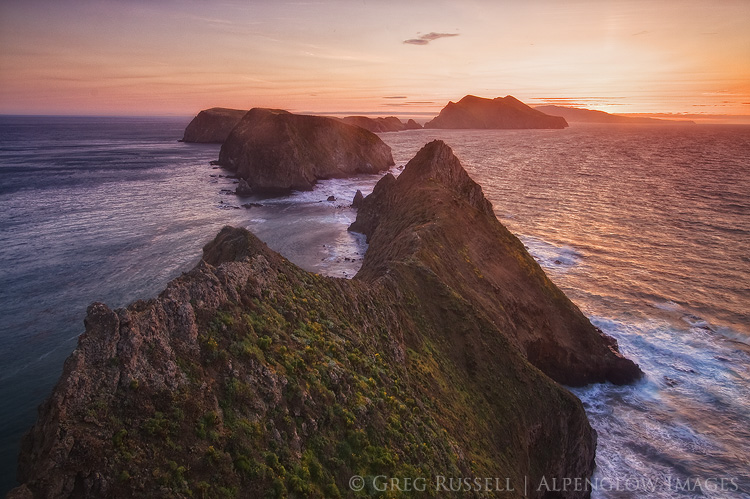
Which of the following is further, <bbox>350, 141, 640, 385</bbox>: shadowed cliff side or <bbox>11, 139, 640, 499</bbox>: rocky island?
<bbox>350, 141, 640, 385</bbox>: shadowed cliff side

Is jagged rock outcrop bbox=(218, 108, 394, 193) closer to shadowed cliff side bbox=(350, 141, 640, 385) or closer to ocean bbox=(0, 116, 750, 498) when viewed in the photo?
ocean bbox=(0, 116, 750, 498)

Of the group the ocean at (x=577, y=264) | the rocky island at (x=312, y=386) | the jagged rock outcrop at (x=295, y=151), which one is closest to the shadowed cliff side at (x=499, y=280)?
the rocky island at (x=312, y=386)

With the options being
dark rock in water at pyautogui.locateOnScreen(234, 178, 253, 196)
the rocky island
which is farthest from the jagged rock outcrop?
the rocky island

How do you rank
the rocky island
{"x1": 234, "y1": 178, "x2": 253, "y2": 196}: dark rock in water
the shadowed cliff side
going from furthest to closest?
{"x1": 234, "y1": 178, "x2": 253, "y2": 196}: dark rock in water, the shadowed cliff side, the rocky island

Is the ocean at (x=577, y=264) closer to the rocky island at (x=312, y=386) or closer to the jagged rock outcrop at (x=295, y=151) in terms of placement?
the rocky island at (x=312, y=386)

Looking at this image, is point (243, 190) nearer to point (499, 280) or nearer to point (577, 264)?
point (577, 264)

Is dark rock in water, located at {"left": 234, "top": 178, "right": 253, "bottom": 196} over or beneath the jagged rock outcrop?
beneath

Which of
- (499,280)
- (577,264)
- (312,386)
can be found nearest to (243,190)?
(577,264)
